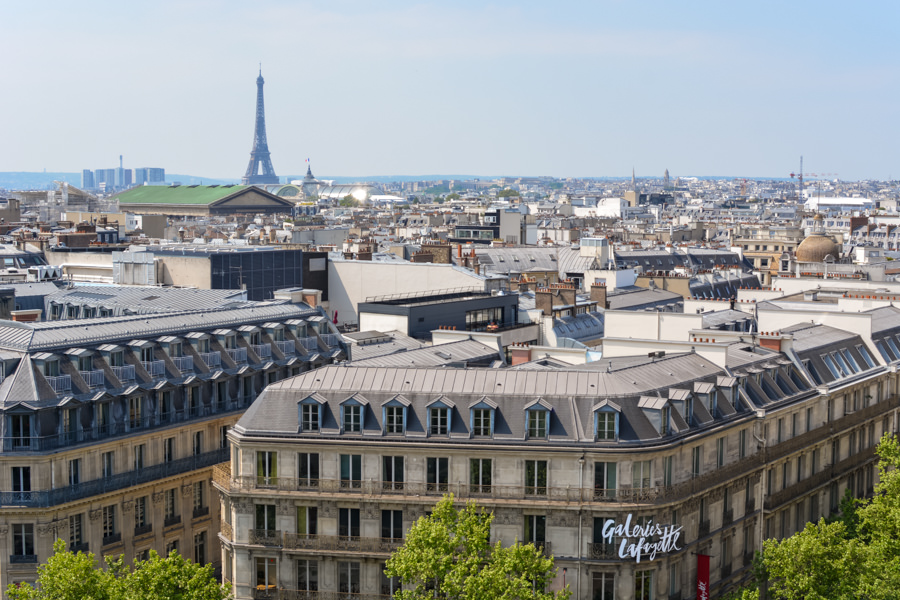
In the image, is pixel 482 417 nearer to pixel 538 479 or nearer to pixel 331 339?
pixel 538 479

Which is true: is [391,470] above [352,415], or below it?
below

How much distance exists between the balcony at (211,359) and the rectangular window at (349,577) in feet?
48.8

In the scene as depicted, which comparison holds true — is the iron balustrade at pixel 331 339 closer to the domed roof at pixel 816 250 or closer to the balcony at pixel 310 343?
the balcony at pixel 310 343

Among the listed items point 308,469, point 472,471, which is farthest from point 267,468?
point 472,471

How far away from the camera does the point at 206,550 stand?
5488 cm

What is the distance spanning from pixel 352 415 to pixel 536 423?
630cm

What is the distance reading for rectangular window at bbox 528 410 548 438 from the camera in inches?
1681

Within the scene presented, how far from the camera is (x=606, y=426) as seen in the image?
4238cm

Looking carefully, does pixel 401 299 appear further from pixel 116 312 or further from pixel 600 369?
pixel 600 369

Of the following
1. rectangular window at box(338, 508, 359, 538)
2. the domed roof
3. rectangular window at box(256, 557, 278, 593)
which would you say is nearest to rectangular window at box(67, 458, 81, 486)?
rectangular window at box(256, 557, 278, 593)

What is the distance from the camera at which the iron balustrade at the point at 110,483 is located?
155 feet

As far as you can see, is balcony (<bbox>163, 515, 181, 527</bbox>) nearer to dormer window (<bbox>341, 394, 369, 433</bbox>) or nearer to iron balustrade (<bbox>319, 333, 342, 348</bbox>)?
iron balustrade (<bbox>319, 333, 342, 348</bbox>)

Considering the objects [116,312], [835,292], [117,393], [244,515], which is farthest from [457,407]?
[835,292]

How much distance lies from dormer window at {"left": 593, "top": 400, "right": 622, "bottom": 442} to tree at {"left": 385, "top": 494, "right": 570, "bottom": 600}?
4756 mm
